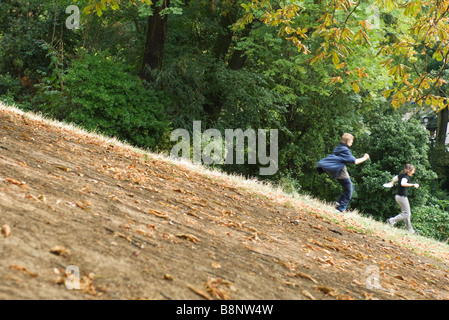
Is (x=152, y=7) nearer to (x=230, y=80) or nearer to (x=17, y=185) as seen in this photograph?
(x=230, y=80)

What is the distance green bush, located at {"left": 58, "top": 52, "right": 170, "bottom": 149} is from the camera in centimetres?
1399

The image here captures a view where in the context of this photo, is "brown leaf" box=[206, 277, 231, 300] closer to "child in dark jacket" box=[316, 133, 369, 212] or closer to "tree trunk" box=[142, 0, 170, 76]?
"child in dark jacket" box=[316, 133, 369, 212]

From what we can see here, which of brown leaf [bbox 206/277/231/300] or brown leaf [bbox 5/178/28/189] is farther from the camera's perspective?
brown leaf [bbox 5/178/28/189]

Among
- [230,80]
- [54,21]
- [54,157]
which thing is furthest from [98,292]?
[54,21]

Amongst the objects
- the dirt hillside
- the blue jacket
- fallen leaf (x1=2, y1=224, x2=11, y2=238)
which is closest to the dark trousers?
the blue jacket

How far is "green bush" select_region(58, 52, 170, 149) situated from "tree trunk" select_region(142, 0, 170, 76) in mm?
1130

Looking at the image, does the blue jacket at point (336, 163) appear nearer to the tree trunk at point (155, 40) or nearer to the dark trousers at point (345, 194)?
the dark trousers at point (345, 194)

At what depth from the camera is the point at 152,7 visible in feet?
50.3

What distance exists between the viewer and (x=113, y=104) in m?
14.2

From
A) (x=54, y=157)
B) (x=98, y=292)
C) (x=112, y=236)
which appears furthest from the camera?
(x=54, y=157)

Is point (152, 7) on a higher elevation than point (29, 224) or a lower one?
higher

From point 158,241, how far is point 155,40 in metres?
12.5

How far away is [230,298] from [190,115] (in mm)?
12943

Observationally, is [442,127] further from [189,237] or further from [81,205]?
[81,205]
